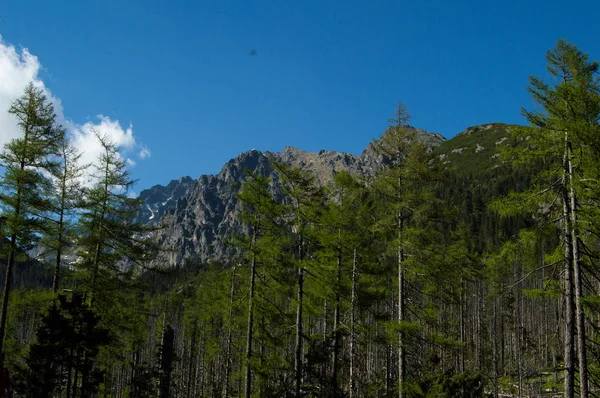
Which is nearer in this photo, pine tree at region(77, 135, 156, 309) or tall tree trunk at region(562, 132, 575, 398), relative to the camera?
tall tree trunk at region(562, 132, 575, 398)

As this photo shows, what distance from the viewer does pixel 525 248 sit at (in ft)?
35.7

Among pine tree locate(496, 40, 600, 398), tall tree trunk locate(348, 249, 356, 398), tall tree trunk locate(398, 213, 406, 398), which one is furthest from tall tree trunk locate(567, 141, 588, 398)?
tall tree trunk locate(348, 249, 356, 398)

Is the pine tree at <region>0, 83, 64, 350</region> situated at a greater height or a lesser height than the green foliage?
greater

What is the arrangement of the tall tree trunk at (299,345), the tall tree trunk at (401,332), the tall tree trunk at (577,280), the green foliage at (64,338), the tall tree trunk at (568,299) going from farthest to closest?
the tall tree trunk at (299,345)
the green foliage at (64,338)
the tall tree trunk at (401,332)
the tall tree trunk at (568,299)
the tall tree trunk at (577,280)

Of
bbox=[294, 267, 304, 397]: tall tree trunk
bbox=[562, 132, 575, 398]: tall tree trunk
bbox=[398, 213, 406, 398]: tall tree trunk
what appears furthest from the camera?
bbox=[294, 267, 304, 397]: tall tree trunk

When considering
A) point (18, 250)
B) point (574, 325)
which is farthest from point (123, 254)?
point (574, 325)

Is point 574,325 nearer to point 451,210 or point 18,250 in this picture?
point 451,210

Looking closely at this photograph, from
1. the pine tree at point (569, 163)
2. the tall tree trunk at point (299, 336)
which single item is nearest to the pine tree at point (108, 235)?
the tall tree trunk at point (299, 336)

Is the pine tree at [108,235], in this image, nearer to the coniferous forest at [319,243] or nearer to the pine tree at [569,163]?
the coniferous forest at [319,243]

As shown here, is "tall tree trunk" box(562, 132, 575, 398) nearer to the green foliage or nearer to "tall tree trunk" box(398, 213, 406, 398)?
"tall tree trunk" box(398, 213, 406, 398)

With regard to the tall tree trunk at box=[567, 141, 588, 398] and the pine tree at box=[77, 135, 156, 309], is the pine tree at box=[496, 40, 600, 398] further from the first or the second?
the pine tree at box=[77, 135, 156, 309]

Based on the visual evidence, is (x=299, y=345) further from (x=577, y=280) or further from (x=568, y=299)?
(x=577, y=280)

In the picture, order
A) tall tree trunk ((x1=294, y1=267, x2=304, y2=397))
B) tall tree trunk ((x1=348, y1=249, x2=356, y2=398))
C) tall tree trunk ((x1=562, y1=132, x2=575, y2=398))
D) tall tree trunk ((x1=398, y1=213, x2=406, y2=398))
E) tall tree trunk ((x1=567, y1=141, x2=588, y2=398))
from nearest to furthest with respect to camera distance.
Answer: tall tree trunk ((x1=567, y1=141, x2=588, y2=398)) < tall tree trunk ((x1=562, y1=132, x2=575, y2=398)) < tall tree trunk ((x1=398, y1=213, x2=406, y2=398)) < tall tree trunk ((x1=348, y1=249, x2=356, y2=398)) < tall tree trunk ((x1=294, y1=267, x2=304, y2=397))

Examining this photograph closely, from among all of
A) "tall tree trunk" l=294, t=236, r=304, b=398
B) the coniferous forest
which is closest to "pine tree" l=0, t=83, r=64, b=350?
the coniferous forest
